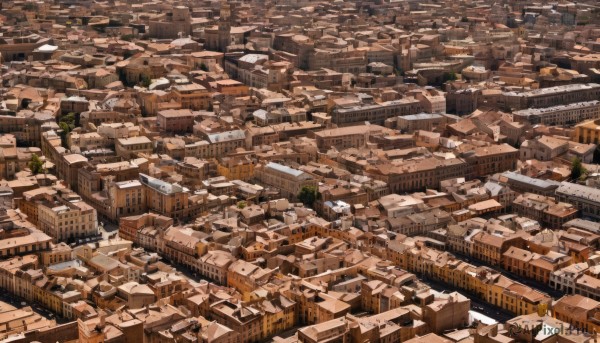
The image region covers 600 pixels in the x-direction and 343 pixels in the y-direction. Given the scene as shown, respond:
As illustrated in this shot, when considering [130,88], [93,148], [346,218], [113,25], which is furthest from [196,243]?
[113,25]

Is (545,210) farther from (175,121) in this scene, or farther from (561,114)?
(175,121)

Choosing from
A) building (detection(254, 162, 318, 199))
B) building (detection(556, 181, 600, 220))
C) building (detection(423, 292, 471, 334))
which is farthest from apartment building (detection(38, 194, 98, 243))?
building (detection(556, 181, 600, 220))

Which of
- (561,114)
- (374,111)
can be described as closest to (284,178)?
(374,111)

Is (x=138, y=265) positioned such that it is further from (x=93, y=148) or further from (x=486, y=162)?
(x=486, y=162)

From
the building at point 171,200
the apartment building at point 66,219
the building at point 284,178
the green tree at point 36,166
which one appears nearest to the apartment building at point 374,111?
the building at point 284,178

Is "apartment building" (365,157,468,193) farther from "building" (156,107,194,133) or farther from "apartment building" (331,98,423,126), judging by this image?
"building" (156,107,194,133)
